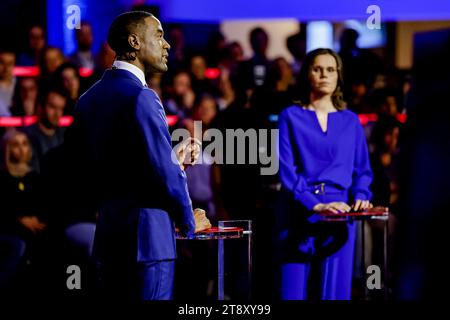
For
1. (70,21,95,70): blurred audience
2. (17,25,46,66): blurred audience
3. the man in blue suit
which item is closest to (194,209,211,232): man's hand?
the man in blue suit

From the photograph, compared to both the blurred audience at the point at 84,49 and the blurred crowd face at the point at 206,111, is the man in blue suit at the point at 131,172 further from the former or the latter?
the blurred audience at the point at 84,49

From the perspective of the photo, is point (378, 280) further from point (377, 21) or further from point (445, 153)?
point (377, 21)

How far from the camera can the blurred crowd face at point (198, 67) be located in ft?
23.9

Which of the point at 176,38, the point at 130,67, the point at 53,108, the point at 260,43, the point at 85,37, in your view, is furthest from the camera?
the point at 260,43

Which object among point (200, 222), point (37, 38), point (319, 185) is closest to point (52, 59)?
point (37, 38)

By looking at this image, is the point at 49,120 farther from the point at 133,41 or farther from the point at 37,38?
the point at 133,41

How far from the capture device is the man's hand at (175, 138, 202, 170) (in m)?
3.87

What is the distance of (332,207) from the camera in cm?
479

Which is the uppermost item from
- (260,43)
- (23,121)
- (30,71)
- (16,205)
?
(260,43)

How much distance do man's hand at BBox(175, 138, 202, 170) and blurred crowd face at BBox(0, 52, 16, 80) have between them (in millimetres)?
3081

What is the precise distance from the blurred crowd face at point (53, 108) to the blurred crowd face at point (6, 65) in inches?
21.7

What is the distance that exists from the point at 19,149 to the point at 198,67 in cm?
178

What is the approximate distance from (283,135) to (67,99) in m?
1.92

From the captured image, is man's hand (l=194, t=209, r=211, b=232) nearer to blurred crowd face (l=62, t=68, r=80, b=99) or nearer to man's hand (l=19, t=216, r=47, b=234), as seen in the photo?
man's hand (l=19, t=216, r=47, b=234)
